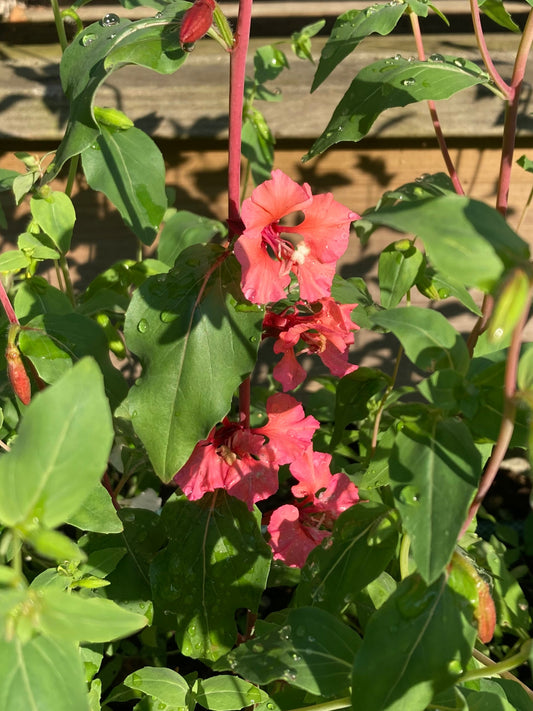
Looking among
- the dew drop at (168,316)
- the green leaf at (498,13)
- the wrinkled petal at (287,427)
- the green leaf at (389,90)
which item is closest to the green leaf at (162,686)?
the wrinkled petal at (287,427)

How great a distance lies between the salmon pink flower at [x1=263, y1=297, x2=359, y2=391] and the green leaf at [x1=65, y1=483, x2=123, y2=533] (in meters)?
0.22

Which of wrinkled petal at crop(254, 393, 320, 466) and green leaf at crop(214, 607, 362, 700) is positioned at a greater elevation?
wrinkled petal at crop(254, 393, 320, 466)

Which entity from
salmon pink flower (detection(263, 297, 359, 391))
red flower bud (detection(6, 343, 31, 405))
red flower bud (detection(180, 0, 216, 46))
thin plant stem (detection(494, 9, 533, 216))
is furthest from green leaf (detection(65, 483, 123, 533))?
thin plant stem (detection(494, 9, 533, 216))

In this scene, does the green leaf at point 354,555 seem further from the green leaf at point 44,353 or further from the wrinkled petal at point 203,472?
the green leaf at point 44,353

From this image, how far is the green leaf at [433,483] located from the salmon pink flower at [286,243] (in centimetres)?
18

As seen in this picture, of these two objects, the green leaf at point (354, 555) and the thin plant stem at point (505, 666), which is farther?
the green leaf at point (354, 555)

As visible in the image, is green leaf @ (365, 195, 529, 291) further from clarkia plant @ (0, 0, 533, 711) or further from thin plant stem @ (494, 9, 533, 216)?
thin plant stem @ (494, 9, 533, 216)

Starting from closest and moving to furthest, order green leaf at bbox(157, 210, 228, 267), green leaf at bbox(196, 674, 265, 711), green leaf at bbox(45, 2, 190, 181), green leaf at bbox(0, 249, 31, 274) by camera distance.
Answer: green leaf at bbox(45, 2, 190, 181)
green leaf at bbox(196, 674, 265, 711)
green leaf at bbox(0, 249, 31, 274)
green leaf at bbox(157, 210, 228, 267)

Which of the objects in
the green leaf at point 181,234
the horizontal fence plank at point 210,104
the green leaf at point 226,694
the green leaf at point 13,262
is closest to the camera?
the green leaf at point 226,694

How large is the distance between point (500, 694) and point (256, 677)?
0.25m

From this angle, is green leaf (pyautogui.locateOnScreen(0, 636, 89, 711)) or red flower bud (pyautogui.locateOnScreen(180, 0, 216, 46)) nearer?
green leaf (pyautogui.locateOnScreen(0, 636, 89, 711))

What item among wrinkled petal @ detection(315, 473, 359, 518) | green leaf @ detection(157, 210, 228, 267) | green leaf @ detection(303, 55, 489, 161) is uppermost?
green leaf @ detection(303, 55, 489, 161)

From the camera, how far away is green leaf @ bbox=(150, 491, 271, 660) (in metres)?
0.87

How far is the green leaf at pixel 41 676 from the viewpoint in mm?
433
